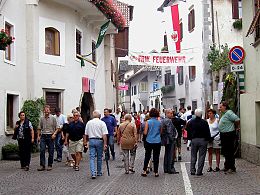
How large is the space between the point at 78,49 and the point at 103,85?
470 centimetres

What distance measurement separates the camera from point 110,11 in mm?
22734

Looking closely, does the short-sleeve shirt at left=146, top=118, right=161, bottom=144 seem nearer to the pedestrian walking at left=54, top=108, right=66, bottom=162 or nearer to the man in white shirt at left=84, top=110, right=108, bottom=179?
the man in white shirt at left=84, top=110, right=108, bottom=179

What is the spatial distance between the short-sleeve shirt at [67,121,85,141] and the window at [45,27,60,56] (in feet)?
22.5

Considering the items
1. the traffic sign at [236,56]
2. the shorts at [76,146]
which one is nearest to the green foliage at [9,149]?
the shorts at [76,146]

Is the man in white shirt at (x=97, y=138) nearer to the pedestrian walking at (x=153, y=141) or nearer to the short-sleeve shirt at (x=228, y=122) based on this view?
the pedestrian walking at (x=153, y=141)

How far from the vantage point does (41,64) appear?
19.5 m

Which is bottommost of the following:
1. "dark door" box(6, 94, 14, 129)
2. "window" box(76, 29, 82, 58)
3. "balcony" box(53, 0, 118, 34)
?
"dark door" box(6, 94, 14, 129)

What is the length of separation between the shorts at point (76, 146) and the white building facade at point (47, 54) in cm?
367

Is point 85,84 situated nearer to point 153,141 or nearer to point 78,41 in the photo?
point 78,41

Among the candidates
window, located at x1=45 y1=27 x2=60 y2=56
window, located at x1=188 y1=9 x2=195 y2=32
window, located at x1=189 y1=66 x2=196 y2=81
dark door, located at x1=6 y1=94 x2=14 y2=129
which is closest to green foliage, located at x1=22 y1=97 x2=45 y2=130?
dark door, located at x1=6 y1=94 x2=14 y2=129

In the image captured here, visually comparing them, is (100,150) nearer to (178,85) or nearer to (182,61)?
(182,61)

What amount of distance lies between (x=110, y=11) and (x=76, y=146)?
34.4ft

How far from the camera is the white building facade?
17.4 meters

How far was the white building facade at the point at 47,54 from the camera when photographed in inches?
685
